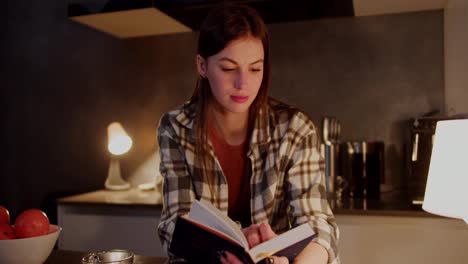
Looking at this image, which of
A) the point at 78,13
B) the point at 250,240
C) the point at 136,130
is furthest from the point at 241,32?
the point at 136,130

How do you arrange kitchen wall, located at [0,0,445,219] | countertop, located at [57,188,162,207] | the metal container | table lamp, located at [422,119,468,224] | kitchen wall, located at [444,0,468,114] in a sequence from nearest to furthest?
1. the metal container
2. table lamp, located at [422,119,468,224]
3. kitchen wall, located at [444,0,468,114]
4. countertop, located at [57,188,162,207]
5. kitchen wall, located at [0,0,445,219]

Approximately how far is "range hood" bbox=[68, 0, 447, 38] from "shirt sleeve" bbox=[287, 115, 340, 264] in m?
0.85

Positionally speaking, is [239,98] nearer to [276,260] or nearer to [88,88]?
[276,260]

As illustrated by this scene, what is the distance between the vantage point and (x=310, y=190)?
118 cm

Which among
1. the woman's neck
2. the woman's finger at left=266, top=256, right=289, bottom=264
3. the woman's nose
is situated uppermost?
the woman's nose

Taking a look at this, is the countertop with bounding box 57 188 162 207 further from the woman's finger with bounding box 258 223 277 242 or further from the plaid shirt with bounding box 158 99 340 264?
the woman's finger with bounding box 258 223 277 242

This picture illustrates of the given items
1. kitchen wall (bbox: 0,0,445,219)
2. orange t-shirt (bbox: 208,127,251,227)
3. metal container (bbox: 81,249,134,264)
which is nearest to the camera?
metal container (bbox: 81,249,134,264)

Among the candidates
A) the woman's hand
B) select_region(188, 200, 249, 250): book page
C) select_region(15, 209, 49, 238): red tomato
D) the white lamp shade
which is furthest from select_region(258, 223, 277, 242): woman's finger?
the white lamp shade

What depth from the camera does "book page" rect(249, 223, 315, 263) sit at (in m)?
0.85

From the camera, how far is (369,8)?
194cm

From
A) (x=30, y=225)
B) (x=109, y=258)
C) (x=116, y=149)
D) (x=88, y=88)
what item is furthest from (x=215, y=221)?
(x=88, y=88)

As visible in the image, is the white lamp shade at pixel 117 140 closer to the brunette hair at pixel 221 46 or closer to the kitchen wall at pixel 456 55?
the brunette hair at pixel 221 46

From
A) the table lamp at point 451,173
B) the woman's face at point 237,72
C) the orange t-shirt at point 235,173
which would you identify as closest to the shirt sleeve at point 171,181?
the orange t-shirt at point 235,173

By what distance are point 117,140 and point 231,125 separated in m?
1.02
